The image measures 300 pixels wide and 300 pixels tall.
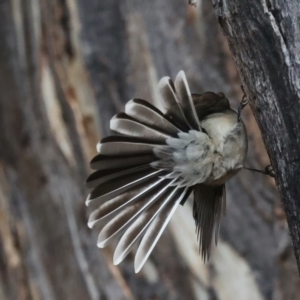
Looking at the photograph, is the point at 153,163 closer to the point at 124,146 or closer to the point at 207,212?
the point at 124,146

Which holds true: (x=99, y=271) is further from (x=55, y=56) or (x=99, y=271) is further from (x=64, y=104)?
(x=55, y=56)

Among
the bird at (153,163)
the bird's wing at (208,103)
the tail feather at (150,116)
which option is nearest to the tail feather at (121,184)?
the bird at (153,163)

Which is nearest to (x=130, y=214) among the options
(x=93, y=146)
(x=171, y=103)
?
(x=171, y=103)

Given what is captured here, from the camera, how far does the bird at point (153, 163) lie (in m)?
1.29

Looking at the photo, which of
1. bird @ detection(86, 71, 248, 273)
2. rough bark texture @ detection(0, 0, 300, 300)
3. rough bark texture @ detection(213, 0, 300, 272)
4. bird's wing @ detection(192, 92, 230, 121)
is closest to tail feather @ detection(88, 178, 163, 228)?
bird @ detection(86, 71, 248, 273)

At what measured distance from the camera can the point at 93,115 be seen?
2.10m

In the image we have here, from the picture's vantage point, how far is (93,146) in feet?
6.99

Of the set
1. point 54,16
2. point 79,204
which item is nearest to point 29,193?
point 79,204

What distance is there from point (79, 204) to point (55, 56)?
21.2 inches

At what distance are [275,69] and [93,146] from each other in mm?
1233

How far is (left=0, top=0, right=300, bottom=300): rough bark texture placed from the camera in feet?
6.51

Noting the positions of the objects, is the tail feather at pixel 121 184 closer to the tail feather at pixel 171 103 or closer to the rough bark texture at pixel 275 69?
the tail feather at pixel 171 103

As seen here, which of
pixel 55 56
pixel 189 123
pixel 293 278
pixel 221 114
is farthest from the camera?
pixel 55 56

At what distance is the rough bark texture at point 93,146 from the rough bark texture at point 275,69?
0.95m
